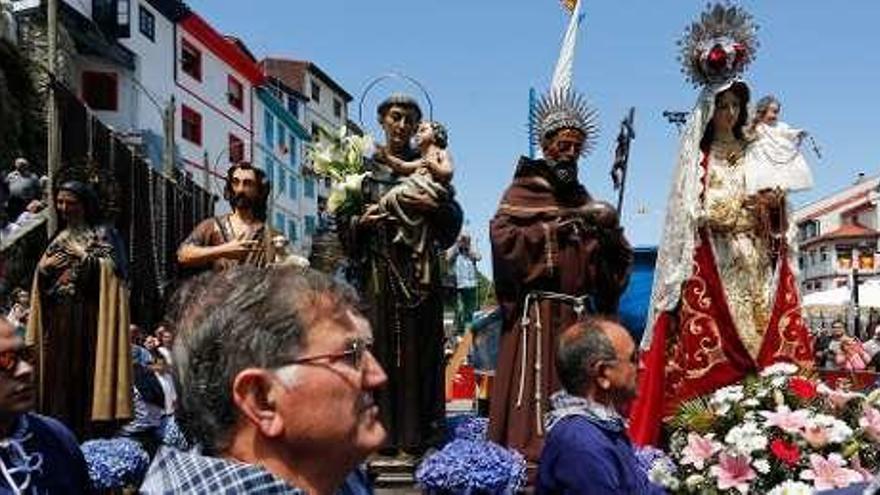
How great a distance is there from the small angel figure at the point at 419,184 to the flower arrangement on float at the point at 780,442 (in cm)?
226

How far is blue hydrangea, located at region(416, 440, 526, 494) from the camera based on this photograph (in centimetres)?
557

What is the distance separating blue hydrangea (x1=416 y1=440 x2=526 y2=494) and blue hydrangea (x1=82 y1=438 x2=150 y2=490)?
1445 mm

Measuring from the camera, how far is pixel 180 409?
2051 millimetres

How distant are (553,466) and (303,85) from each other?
6290cm

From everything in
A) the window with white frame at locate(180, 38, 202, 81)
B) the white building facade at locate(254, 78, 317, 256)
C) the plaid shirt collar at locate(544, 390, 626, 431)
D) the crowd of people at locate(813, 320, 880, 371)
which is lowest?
the crowd of people at locate(813, 320, 880, 371)

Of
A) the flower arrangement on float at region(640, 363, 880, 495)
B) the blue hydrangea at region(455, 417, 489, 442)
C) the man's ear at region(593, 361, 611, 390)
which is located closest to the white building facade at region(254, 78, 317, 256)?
the blue hydrangea at region(455, 417, 489, 442)

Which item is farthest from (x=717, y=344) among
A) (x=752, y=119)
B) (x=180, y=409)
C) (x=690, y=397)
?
(x=180, y=409)

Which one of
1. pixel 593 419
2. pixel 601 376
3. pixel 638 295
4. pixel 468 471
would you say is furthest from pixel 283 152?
pixel 593 419

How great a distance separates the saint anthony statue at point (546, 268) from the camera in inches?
261

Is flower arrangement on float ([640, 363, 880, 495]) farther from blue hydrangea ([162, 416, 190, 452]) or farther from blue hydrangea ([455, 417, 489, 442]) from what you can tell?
blue hydrangea ([455, 417, 489, 442])

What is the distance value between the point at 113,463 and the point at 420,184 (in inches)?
83.9

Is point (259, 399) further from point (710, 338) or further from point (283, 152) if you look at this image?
point (283, 152)

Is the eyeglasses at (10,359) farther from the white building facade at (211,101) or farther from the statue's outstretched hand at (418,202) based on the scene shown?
the white building facade at (211,101)

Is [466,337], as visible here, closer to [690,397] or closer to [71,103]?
[71,103]
